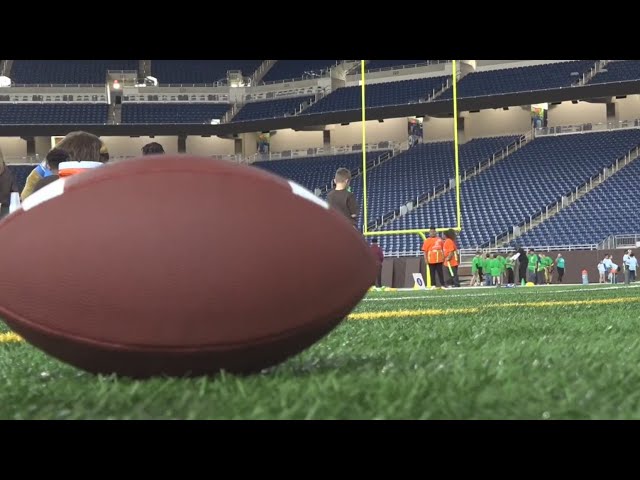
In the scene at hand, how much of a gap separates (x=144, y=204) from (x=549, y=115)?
98.0 ft

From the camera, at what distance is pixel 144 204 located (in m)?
2.30

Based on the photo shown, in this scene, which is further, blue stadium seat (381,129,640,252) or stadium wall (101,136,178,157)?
stadium wall (101,136,178,157)

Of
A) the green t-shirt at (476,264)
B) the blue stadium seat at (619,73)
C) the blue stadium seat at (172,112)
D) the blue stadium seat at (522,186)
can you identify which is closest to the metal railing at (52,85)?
the blue stadium seat at (172,112)

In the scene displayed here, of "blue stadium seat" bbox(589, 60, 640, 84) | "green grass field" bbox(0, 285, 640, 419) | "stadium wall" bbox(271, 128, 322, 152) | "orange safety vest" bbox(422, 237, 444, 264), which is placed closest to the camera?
"green grass field" bbox(0, 285, 640, 419)

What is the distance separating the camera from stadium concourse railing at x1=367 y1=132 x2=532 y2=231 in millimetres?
26719

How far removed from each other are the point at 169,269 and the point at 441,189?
2571 cm

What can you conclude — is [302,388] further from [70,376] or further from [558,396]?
[70,376]

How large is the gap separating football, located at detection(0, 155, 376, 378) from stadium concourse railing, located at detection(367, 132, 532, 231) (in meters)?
23.9

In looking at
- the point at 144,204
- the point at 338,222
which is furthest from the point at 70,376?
the point at 338,222

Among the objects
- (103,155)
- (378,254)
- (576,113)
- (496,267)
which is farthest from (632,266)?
A: (103,155)

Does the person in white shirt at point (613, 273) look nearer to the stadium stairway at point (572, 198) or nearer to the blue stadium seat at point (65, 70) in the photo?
the stadium stairway at point (572, 198)

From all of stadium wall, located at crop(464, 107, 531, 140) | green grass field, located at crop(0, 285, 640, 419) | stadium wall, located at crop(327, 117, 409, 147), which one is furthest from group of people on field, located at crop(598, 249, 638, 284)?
green grass field, located at crop(0, 285, 640, 419)

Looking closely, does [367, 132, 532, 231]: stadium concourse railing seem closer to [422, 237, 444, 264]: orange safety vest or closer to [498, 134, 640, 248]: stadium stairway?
[498, 134, 640, 248]: stadium stairway

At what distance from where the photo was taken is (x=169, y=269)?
2238 mm
